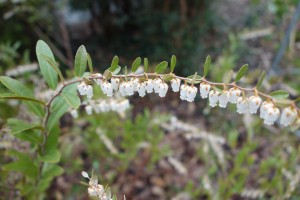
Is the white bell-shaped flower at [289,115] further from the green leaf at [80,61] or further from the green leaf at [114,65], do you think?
the green leaf at [80,61]

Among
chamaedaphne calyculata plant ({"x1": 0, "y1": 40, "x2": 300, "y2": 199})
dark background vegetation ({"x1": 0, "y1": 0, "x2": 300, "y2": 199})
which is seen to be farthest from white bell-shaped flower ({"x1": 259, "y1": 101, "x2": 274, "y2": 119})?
dark background vegetation ({"x1": 0, "y1": 0, "x2": 300, "y2": 199})

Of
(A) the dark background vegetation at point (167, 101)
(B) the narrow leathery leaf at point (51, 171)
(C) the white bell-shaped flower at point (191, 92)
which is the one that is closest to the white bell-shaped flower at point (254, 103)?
(C) the white bell-shaped flower at point (191, 92)

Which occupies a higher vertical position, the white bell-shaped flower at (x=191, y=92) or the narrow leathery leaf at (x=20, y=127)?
the white bell-shaped flower at (x=191, y=92)

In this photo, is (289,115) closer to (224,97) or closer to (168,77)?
(224,97)

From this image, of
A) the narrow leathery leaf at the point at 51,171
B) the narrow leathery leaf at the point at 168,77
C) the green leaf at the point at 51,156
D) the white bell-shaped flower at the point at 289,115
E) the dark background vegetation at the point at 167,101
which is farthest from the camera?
the dark background vegetation at the point at 167,101

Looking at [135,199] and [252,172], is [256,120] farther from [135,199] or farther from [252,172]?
[135,199]

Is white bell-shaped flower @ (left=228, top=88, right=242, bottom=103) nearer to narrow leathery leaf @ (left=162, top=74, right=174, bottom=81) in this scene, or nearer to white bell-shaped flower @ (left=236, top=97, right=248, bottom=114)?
white bell-shaped flower @ (left=236, top=97, right=248, bottom=114)

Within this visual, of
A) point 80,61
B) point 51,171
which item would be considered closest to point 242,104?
point 80,61
